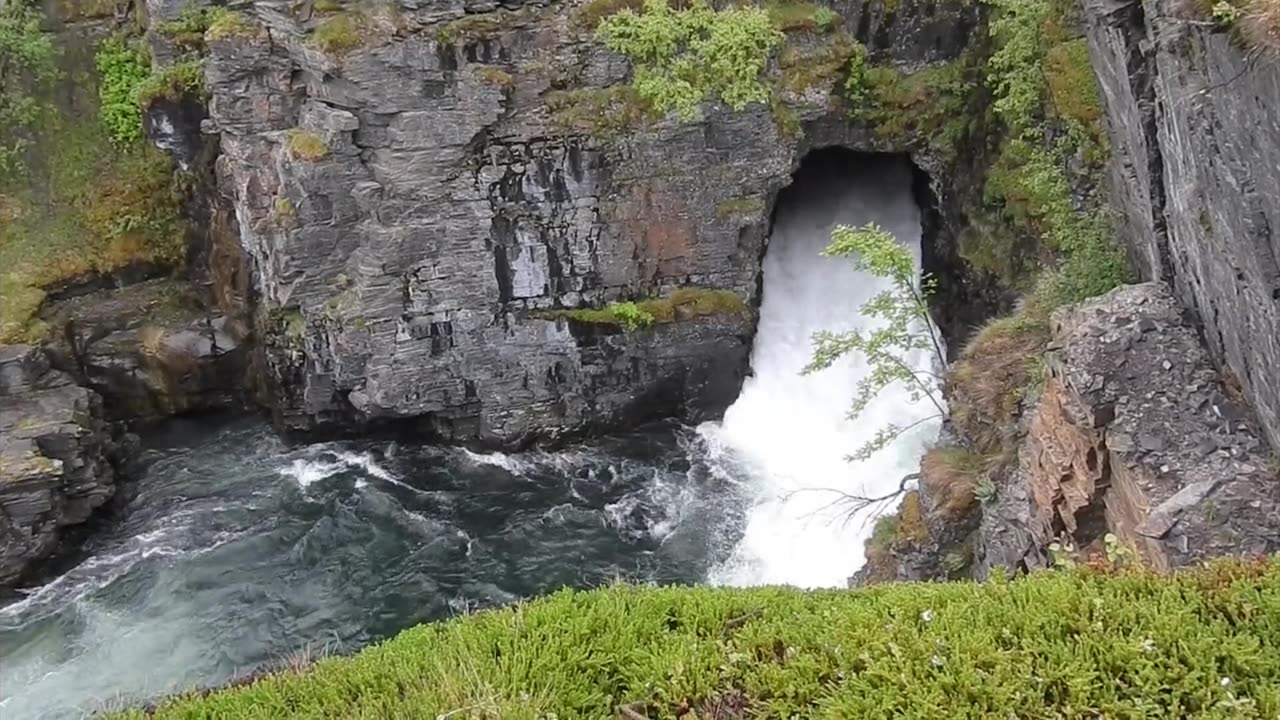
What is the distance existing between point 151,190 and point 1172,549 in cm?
2461

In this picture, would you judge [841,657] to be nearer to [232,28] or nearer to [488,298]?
[488,298]

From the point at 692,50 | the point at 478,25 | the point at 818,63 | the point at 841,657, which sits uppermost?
the point at 478,25

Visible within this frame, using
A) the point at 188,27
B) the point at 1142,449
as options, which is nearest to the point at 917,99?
the point at 1142,449

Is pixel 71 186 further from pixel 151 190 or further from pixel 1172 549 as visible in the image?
pixel 1172 549

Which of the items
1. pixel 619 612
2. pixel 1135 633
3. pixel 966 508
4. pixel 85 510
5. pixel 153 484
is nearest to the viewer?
pixel 1135 633

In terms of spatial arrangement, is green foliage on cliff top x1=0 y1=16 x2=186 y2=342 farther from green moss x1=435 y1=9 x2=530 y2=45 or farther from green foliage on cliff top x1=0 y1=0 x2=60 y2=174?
green moss x1=435 y1=9 x2=530 y2=45

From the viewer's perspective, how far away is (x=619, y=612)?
8648 millimetres

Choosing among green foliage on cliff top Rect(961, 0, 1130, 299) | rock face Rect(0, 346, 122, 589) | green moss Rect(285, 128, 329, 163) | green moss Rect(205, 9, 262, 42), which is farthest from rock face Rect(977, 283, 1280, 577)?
rock face Rect(0, 346, 122, 589)

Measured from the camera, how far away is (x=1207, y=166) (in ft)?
37.7

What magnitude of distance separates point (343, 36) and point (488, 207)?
14.8ft

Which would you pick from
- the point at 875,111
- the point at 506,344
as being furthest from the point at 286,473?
the point at 875,111

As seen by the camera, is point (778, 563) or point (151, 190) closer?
point (778, 563)

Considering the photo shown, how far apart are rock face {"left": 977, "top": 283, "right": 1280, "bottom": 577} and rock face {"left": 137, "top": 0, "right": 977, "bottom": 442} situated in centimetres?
990

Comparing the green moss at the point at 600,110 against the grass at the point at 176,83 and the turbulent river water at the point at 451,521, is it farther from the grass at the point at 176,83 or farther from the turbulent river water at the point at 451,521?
the grass at the point at 176,83
